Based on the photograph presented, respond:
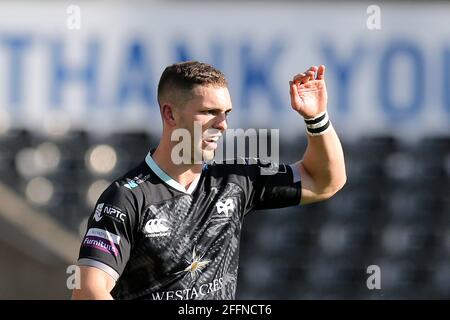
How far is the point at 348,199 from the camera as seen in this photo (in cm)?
1012

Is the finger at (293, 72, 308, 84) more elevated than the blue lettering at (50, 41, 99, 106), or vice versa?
the blue lettering at (50, 41, 99, 106)

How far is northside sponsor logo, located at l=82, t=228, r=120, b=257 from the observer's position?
3342mm

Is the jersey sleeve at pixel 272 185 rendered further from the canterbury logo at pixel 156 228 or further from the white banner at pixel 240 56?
the white banner at pixel 240 56

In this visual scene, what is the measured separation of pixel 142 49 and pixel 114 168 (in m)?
1.57

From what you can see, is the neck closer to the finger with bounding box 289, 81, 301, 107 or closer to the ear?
the ear

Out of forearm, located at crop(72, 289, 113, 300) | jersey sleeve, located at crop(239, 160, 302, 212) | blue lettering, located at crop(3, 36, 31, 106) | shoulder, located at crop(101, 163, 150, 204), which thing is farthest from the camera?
blue lettering, located at crop(3, 36, 31, 106)

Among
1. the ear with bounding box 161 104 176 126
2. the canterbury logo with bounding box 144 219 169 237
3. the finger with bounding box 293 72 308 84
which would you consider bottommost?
the canterbury logo with bounding box 144 219 169 237

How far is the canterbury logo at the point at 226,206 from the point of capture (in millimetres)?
3625

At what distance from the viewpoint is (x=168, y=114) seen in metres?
3.59

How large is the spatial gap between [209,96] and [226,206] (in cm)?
46

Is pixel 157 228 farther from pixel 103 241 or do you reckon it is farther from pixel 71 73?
pixel 71 73

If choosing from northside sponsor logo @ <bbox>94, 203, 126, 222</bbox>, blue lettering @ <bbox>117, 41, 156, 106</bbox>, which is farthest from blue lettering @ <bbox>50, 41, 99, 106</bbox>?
northside sponsor logo @ <bbox>94, 203, 126, 222</bbox>

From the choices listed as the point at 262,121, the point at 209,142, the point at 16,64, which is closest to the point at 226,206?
the point at 209,142
